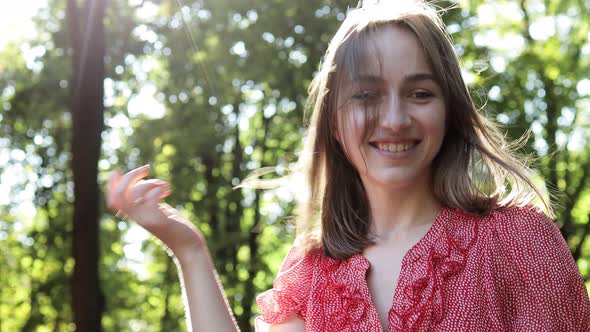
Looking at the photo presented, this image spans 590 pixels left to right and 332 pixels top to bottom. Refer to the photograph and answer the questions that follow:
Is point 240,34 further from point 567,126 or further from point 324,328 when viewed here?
point 324,328

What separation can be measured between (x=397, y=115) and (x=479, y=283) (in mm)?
470

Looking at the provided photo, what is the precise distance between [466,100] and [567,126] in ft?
48.1

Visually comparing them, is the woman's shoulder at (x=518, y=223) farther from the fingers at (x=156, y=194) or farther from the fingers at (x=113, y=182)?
the fingers at (x=113, y=182)

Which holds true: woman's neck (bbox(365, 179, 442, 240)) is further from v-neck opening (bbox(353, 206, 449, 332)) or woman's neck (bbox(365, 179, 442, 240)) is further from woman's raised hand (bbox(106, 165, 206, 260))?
woman's raised hand (bbox(106, 165, 206, 260))

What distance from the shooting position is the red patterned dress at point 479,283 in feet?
7.45

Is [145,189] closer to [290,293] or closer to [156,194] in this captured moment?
[156,194]

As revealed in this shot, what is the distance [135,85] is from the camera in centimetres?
1856

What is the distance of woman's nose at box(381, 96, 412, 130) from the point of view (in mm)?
2359

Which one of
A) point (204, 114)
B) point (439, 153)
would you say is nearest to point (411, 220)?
point (439, 153)

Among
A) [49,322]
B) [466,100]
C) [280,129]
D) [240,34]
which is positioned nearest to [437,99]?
[466,100]

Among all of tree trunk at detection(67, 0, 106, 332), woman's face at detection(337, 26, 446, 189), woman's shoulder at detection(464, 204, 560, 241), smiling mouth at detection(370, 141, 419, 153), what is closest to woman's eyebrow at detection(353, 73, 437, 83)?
woman's face at detection(337, 26, 446, 189)

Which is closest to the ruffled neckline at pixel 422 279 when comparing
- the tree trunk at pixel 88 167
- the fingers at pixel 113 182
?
the fingers at pixel 113 182

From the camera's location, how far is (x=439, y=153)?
8.32 ft

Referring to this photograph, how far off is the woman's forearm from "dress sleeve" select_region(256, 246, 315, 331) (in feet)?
0.67
